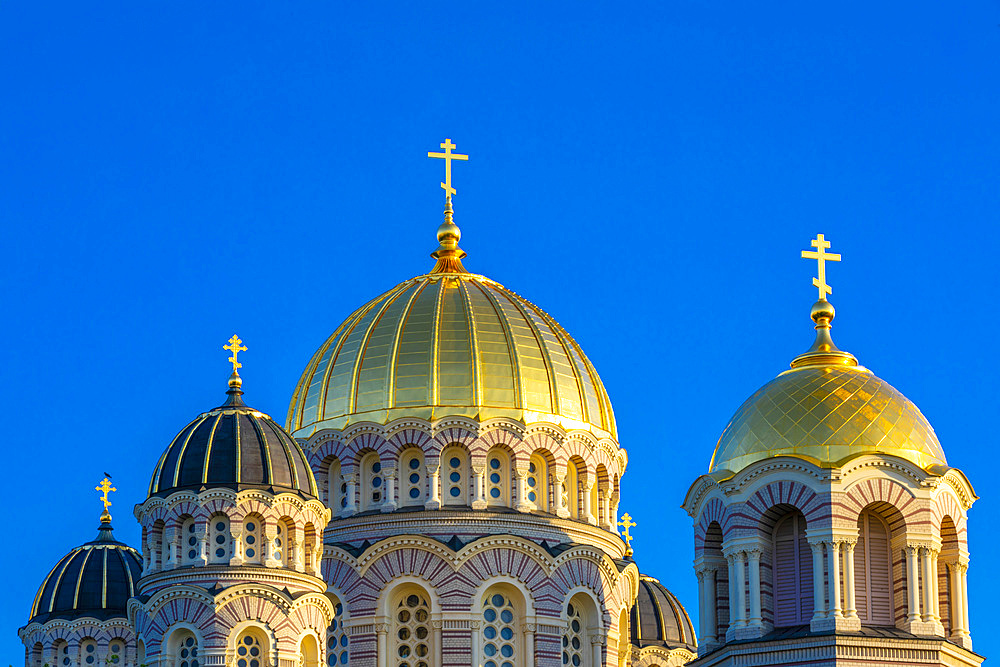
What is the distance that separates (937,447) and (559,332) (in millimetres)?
12405

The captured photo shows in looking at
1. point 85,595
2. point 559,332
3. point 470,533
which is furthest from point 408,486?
point 85,595

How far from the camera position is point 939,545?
153 ft

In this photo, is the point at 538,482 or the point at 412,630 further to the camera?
the point at 538,482

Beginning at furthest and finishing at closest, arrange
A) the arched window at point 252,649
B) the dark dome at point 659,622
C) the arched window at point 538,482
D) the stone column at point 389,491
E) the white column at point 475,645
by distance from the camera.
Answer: the dark dome at point 659,622
the arched window at point 538,482
the stone column at point 389,491
the white column at point 475,645
the arched window at point 252,649

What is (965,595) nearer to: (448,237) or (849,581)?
(849,581)

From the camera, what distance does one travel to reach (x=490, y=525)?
53781 millimetres

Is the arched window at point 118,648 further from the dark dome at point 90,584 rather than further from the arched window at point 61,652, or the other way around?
the arched window at point 61,652

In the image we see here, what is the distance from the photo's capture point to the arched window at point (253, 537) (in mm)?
48312

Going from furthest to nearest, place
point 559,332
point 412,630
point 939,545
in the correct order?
point 559,332
point 412,630
point 939,545

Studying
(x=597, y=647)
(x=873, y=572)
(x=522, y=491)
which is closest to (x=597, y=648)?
(x=597, y=647)

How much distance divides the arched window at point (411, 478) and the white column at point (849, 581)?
11.6 m

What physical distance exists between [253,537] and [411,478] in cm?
691

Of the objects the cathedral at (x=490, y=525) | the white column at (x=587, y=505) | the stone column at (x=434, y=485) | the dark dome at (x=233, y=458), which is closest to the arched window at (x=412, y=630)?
the cathedral at (x=490, y=525)

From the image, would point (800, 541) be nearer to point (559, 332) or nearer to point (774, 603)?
point (774, 603)
